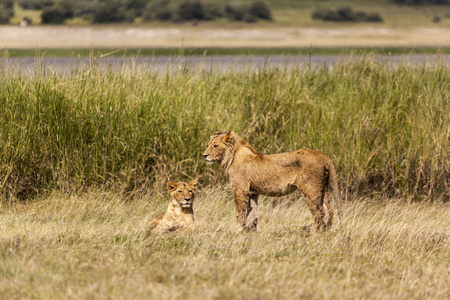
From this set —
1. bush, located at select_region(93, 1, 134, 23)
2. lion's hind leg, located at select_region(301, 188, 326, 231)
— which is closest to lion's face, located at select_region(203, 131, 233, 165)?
lion's hind leg, located at select_region(301, 188, 326, 231)

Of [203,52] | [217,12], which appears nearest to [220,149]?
[203,52]

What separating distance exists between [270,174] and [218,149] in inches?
A: 25.5

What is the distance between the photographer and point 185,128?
9781mm

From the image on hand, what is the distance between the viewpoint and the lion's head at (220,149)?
24.0ft

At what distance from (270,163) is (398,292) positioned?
206 centimetres

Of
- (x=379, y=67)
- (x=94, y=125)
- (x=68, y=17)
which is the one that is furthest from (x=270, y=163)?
(x=68, y=17)

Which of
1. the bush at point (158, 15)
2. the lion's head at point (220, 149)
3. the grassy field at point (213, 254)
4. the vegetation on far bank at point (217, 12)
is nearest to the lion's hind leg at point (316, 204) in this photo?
the grassy field at point (213, 254)

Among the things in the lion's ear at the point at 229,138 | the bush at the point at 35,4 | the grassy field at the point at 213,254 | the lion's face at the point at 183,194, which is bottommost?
the bush at the point at 35,4

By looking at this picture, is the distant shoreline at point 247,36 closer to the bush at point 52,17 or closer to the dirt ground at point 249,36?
the dirt ground at point 249,36

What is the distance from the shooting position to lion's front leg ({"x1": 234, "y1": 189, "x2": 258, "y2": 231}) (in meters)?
7.27

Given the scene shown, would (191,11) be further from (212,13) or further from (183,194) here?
(183,194)

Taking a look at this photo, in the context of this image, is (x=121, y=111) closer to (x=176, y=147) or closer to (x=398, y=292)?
(x=176, y=147)

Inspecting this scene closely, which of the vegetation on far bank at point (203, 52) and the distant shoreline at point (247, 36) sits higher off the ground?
the vegetation on far bank at point (203, 52)

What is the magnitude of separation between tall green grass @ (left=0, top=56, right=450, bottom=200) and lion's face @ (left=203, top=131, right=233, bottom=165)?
223 centimetres
